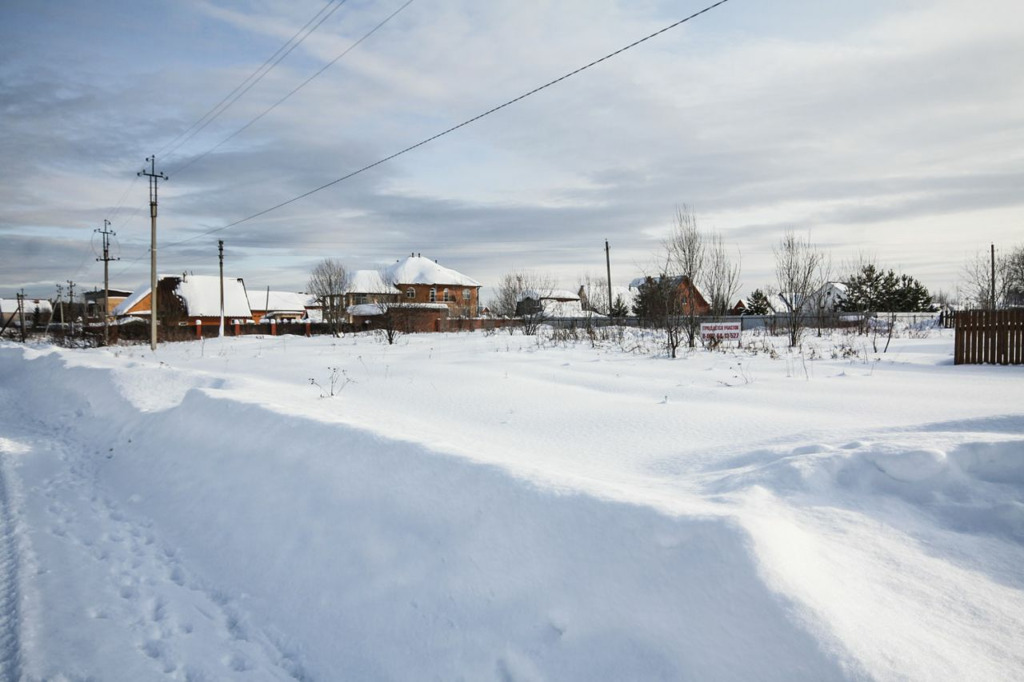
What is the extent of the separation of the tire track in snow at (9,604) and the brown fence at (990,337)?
16.1 m

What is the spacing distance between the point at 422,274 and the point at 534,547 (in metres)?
65.7

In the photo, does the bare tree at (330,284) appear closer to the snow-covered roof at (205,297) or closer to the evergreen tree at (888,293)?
the snow-covered roof at (205,297)

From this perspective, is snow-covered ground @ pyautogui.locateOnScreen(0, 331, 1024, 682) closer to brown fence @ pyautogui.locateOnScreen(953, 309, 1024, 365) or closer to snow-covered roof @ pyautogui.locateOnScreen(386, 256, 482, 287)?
brown fence @ pyautogui.locateOnScreen(953, 309, 1024, 365)

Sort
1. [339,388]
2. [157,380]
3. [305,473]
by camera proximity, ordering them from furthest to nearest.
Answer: [157,380] < [339,388] < [305,473]

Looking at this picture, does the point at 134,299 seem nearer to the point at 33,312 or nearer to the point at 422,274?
the point at 422,274

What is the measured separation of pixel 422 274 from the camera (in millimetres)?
67312

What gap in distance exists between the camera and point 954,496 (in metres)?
3.86

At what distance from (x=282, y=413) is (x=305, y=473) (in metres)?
1.55

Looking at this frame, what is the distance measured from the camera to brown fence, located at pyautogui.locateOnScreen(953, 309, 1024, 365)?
39.1ft

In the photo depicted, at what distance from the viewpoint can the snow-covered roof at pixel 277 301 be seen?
7200 centimetres

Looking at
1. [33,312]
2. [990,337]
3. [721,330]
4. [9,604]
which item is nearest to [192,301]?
[721,330]

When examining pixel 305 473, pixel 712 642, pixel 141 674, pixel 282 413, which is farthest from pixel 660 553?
pixel 282 413

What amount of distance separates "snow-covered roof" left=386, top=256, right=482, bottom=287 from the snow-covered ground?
60141 mm

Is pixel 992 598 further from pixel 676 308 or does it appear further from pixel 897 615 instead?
pixel 676 308
